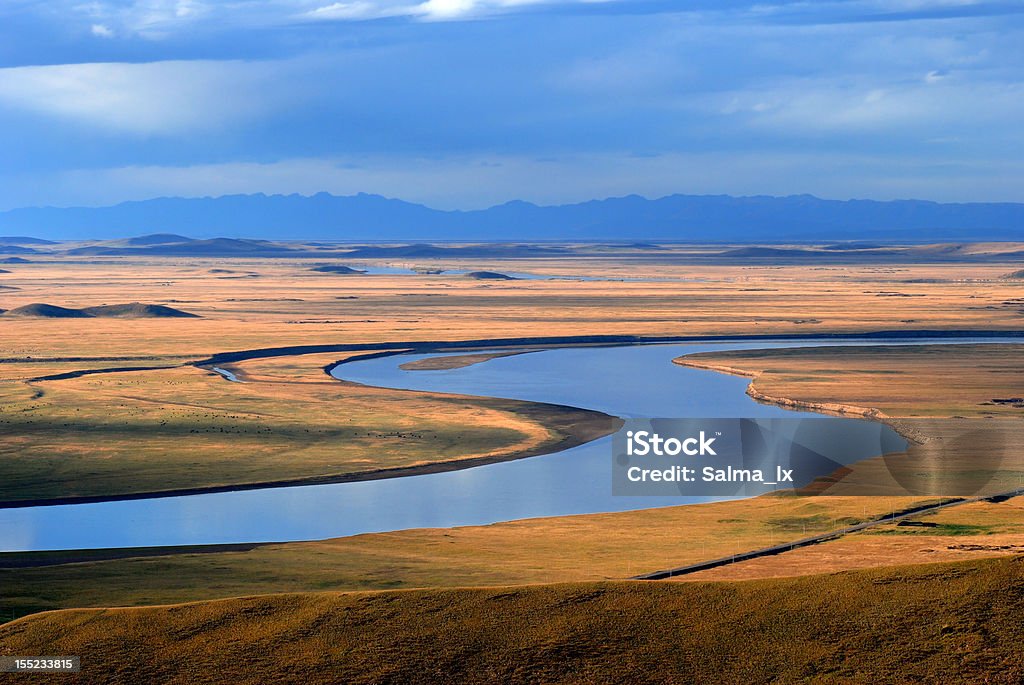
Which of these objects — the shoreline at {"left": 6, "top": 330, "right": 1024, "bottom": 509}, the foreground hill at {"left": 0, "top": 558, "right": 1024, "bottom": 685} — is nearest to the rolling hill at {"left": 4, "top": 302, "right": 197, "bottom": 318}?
the shoreline at {"left": 6, "top": 330, "right": 1024, "bottom": 509}

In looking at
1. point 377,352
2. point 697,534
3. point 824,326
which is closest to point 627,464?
point 697,534

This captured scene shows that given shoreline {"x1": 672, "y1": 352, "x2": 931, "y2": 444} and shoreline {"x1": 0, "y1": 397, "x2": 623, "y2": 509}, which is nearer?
shoreline {"x1": 0, "y1": 397, "x2": 623, "y2": 509}

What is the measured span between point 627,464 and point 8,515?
951 inches

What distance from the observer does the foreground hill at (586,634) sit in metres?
25.4

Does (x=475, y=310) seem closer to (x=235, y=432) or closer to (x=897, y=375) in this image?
(x=897, y=375)

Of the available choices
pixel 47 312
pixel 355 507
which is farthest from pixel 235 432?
pixel 47 312

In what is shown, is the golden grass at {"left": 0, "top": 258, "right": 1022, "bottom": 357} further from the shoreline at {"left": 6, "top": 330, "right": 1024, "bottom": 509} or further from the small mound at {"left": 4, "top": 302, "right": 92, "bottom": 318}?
the shoreline at {"left": 6, "top": 330, "right": 1024, "bottom": 509}

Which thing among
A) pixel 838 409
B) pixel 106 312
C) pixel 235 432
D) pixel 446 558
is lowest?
pixel 446 558

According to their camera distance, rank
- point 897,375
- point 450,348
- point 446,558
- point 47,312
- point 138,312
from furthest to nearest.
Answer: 1. point 138,312
2. point 47,312
3. point 450,348
4. point 897,375
5. point 446,558

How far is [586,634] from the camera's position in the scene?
1063 inches

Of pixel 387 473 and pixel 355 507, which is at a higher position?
pixel 387 473

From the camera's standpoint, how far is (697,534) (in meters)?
39.6

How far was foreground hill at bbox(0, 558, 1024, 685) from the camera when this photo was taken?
2542 cm

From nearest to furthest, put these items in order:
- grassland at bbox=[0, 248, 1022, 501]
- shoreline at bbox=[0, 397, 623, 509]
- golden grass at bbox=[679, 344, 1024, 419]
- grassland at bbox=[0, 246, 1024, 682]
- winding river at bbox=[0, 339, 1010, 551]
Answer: grassland at bbox=[0, 246, 1024, 682]
winding river at bbox=[0, 339, 1010, 551]
shoreline at bbox=[0, 397, 623, 509]
grassland at bbox=[0, 248, 1022, 501]
golden grass at bbox=[679, 344, 1024, 419]
